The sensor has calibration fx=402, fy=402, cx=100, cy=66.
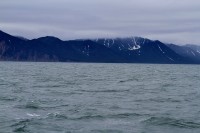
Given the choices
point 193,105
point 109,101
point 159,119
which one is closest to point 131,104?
point 109,101

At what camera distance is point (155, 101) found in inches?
1597

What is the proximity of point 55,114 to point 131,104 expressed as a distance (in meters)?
9.83

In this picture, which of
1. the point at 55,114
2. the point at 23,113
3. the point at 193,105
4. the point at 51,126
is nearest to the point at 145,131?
the point at 51,126

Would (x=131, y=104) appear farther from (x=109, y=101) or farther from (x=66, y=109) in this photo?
(x=66, y=109)

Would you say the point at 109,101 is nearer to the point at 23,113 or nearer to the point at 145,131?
the point at 23,113

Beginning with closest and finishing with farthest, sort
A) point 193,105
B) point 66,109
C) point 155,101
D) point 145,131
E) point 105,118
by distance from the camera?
point 145,131 → point 105,118 → point 66,109 → point 193,105 → point 155,101

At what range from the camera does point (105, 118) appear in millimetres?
29453

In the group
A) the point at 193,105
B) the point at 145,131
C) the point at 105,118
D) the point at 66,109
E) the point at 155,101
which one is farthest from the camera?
the point at 155,101

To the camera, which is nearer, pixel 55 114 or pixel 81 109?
pixel 55 114

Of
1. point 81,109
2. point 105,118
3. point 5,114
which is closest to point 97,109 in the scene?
point 81,109

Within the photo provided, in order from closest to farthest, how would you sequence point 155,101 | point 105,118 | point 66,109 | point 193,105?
1. point 105,118
2. point 66,109
3. point 193,105
4. point 155,101

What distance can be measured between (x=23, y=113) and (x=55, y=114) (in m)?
2.66

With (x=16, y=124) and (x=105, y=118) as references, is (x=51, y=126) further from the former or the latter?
(x=105, y=118)

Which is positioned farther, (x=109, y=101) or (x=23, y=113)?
(x=109, y=101)
